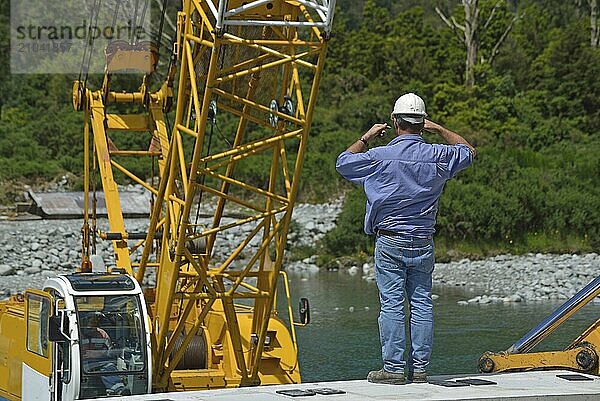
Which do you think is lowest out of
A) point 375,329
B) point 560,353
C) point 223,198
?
point 375,329

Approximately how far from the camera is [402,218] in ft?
28.6

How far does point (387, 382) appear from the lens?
8609mm

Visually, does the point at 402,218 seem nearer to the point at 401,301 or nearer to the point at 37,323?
the point at 401,301

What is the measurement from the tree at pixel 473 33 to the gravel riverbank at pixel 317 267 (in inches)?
537

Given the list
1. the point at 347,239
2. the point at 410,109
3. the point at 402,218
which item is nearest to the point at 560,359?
the point at 402,218

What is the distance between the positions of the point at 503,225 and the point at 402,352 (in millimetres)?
28042

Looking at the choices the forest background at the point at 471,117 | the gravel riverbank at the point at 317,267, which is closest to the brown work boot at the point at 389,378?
the gravel riverbank at the point at 317,267

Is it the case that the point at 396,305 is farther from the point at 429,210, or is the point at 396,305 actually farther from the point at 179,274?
the point at 179,274

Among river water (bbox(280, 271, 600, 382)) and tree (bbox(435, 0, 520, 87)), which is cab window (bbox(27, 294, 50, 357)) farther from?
tree (bbox(435, 0, 520, 87))

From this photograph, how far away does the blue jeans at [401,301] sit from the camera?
8664 mm

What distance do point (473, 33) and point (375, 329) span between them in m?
26.6

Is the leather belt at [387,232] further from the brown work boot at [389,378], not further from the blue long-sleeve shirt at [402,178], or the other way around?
the brown work boot at [389,378]

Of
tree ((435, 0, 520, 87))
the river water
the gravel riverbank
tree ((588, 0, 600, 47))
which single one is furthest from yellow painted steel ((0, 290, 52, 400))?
tree ((588, 0, 600, 47))

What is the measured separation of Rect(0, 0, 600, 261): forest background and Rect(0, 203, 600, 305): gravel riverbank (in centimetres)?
102
